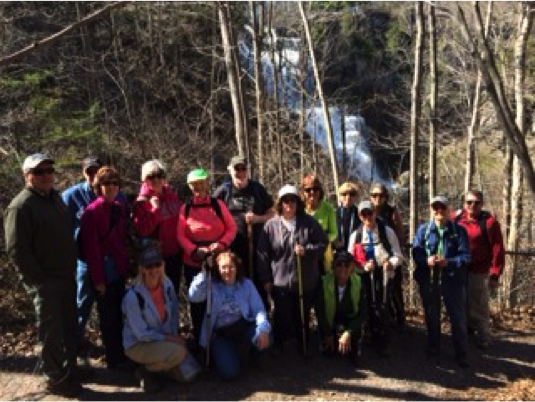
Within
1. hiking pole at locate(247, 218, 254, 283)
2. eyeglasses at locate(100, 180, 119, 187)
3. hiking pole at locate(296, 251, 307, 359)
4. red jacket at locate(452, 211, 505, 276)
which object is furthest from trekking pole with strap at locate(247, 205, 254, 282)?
red jacket at locate(452, 211, 505, 276)

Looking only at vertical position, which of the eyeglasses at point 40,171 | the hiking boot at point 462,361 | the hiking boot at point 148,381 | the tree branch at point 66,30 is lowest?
the hiking boot at point 462,361

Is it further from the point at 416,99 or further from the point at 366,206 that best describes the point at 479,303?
the point at 416,99

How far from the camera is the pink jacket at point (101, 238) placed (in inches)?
198

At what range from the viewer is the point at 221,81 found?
2214 cm

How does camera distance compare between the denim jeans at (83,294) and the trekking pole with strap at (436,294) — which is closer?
the denim jeans at (83,294)

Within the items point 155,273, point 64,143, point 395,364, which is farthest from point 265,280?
point 64,143

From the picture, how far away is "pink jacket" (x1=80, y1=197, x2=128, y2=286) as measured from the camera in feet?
→ 16.5

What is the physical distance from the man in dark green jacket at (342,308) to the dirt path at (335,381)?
220mm

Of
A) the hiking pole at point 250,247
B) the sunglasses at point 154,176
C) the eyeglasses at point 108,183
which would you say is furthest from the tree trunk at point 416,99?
the eyeglasses at point 108,183

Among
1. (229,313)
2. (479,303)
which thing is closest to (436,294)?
(479,303)

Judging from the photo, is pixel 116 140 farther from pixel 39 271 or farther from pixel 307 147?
pixel 39 271

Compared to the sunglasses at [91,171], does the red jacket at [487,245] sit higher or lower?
lower

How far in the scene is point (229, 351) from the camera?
539cm

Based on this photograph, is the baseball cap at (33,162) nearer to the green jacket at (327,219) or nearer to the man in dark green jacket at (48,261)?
the man in dark green jacket at (48,261)
